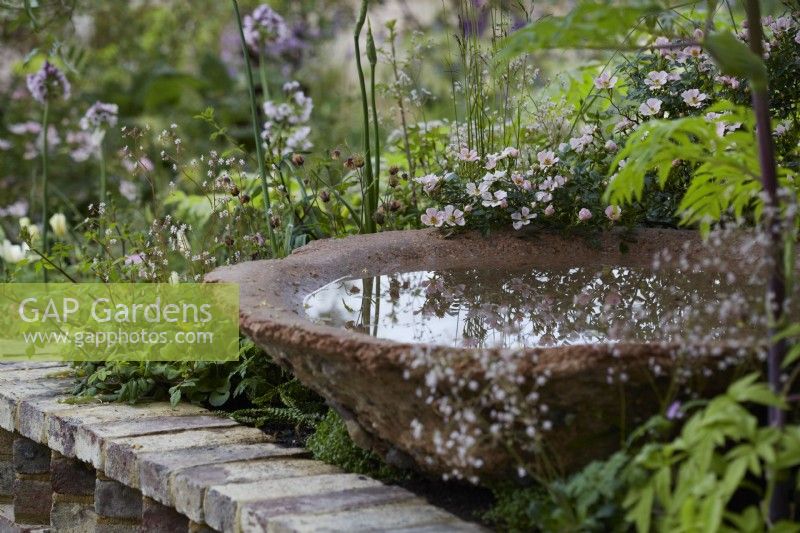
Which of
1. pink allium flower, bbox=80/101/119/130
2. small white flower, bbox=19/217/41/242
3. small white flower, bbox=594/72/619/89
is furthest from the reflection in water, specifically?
pink allium flower, bbox=80/101/119/130

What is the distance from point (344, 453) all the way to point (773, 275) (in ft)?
3.46

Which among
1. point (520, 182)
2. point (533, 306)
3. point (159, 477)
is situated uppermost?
point (520, 182)

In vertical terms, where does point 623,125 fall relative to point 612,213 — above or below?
above

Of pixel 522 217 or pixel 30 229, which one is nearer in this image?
pixel 522 217

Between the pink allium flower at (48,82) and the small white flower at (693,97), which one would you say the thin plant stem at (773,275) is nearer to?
the small white flower at (693,97)

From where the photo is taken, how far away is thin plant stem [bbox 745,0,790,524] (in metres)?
1.71

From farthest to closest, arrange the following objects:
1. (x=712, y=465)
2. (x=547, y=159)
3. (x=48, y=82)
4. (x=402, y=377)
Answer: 1. (x=48, y=82)
2. (x=547, y=159)
3. (x=402, y=377)
4. (x=712, y=465)

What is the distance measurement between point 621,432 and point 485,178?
1252 mm

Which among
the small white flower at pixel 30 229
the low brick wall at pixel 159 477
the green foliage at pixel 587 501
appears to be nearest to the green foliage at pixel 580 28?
the green foliage at pixel 587 501

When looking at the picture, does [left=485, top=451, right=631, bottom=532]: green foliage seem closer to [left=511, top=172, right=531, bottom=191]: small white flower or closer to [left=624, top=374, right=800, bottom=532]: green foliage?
[left=624, top=374, right=800, bottom=532]: green foliage

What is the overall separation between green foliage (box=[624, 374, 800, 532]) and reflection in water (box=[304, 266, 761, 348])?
388 mm

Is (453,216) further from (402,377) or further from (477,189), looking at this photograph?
(402,377)

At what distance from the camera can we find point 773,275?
5.74 ft

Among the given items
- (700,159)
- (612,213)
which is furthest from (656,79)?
(700,159)
